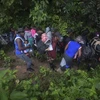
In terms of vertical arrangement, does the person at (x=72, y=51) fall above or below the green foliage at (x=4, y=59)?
above

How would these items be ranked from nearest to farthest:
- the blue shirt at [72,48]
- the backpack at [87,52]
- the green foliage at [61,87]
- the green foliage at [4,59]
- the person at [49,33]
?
the green foliage at [61,87], the blue shirt at [72,48], the backpack at [87,52], the person at [49,33], the green foliage at [4,59]

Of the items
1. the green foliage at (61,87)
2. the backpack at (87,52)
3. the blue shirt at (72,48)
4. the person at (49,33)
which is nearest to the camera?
the green foliage at (61,87)

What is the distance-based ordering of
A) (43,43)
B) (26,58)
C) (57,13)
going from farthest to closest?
(57,13)
(26,58)
(43,43)

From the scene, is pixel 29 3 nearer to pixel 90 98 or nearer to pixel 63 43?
pixel 63 43

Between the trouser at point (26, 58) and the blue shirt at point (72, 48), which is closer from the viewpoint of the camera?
the blue shirt at point (72, 48)

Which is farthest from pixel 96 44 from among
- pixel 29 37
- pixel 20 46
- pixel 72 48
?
pixel 20 46

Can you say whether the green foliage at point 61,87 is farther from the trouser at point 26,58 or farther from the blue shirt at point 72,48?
the trouser at point 26,58

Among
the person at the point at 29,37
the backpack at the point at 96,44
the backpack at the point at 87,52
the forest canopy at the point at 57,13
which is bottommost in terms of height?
the backpack at the point at 87,52

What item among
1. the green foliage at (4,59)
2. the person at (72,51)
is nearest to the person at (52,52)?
the person at (72,51)

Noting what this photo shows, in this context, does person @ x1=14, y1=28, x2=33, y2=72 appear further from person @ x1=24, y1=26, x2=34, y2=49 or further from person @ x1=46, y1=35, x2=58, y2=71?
person @ x1=46, y1=35, x2=58, y2=71

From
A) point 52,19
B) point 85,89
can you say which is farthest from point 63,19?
point 85,89

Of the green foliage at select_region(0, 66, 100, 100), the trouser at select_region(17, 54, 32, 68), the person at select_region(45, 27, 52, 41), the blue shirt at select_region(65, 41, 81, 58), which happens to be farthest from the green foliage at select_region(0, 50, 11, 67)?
the blue shirt at select_region(65, 41, 81, 58)

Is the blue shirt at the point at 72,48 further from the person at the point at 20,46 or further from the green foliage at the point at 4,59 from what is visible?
the green foliage at the point at 4,59

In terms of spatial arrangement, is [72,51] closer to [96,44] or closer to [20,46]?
[96,44]
